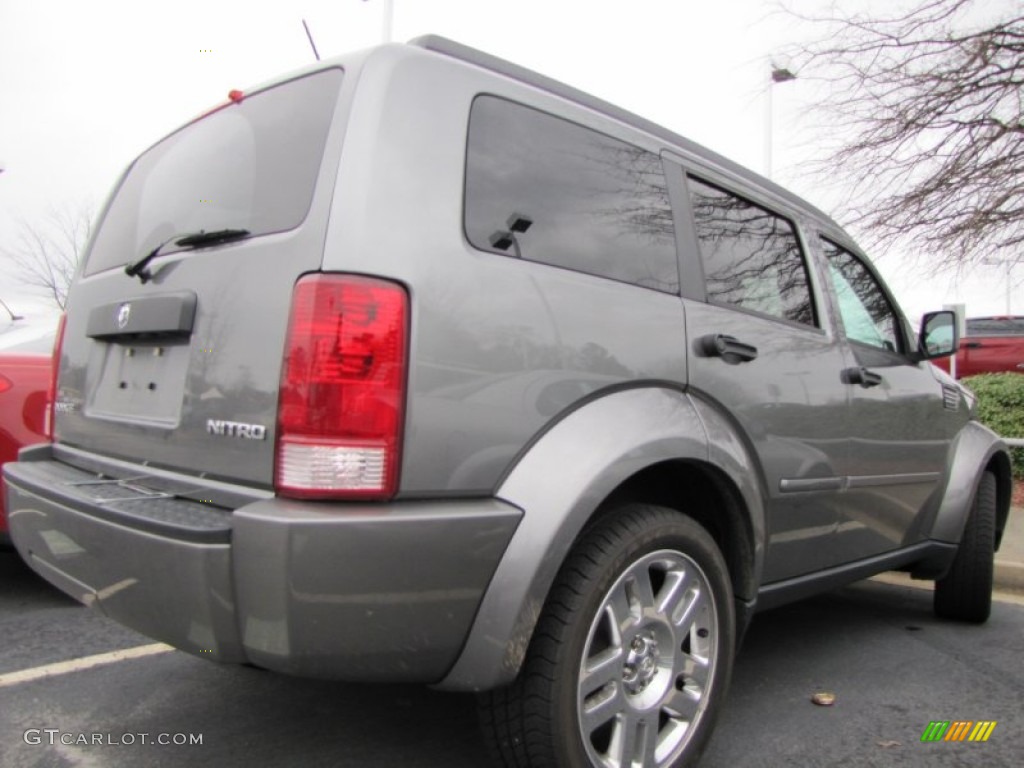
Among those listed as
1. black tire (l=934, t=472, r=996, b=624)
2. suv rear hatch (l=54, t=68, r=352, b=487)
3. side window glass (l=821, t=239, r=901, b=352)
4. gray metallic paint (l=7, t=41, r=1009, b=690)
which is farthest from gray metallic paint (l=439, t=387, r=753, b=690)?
black tire (l=934, t=472, r=996, b=624)

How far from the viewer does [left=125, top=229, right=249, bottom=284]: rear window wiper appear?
188cm

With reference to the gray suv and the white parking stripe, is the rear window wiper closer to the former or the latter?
the gray suv

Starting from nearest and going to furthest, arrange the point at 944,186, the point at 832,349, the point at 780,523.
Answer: the point at 780,523, the point at 832,349, the point at 944,186

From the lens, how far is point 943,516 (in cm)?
344

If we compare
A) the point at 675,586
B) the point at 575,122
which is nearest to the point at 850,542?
the point at 675,586

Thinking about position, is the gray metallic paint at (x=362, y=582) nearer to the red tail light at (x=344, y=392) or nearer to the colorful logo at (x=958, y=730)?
the red tail light at (x=344, y=392)

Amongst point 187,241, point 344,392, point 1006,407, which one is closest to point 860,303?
point 344,392

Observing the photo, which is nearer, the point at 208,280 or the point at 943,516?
the point at 208,280

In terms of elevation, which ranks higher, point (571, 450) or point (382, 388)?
point (382, 388)

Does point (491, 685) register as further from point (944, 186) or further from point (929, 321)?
point (944, 186)

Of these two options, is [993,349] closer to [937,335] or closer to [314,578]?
[937,335]

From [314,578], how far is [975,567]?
Answer: 133 inches

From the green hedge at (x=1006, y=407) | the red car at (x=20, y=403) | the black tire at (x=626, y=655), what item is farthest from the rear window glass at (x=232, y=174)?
the green hedge at (x=1006, y=407)

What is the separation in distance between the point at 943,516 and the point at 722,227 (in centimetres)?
185
